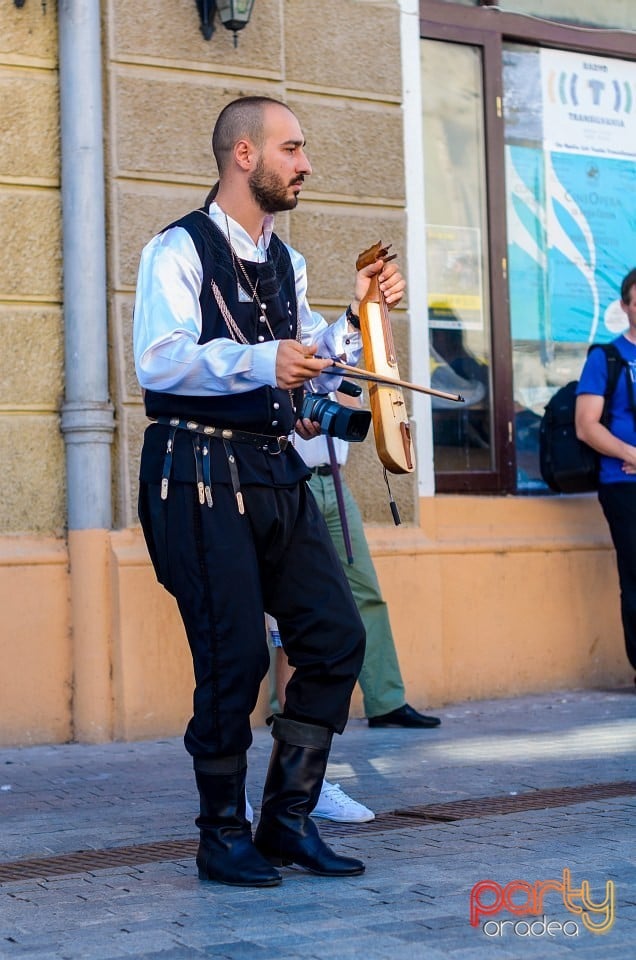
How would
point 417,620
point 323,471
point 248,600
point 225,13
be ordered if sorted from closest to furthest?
point 248,600 → point 323,471 → point 225,13 → point 417,620

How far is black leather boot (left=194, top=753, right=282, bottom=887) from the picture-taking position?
156 inches

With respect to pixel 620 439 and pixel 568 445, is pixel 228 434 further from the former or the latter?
pixel 568 445

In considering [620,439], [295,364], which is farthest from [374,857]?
[620,439]

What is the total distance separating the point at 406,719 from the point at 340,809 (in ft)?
7.03

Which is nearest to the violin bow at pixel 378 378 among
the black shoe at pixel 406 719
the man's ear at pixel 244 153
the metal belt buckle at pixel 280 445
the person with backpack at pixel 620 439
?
the metal belt buckle at pixel 280 445

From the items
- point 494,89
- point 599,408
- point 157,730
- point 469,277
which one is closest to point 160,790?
point 157,730

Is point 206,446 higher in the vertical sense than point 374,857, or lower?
higher

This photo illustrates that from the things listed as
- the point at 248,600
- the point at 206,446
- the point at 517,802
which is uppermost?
the point at 206,446

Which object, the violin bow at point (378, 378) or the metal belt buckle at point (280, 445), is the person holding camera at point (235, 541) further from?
the violin bow at point (378, 378)

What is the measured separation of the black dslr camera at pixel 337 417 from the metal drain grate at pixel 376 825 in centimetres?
128

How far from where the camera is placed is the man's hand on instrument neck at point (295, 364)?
12.4 ft

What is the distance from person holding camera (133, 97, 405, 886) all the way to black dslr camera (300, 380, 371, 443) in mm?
95

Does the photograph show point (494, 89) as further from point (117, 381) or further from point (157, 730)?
point (157, 730)

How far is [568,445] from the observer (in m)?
8.12
